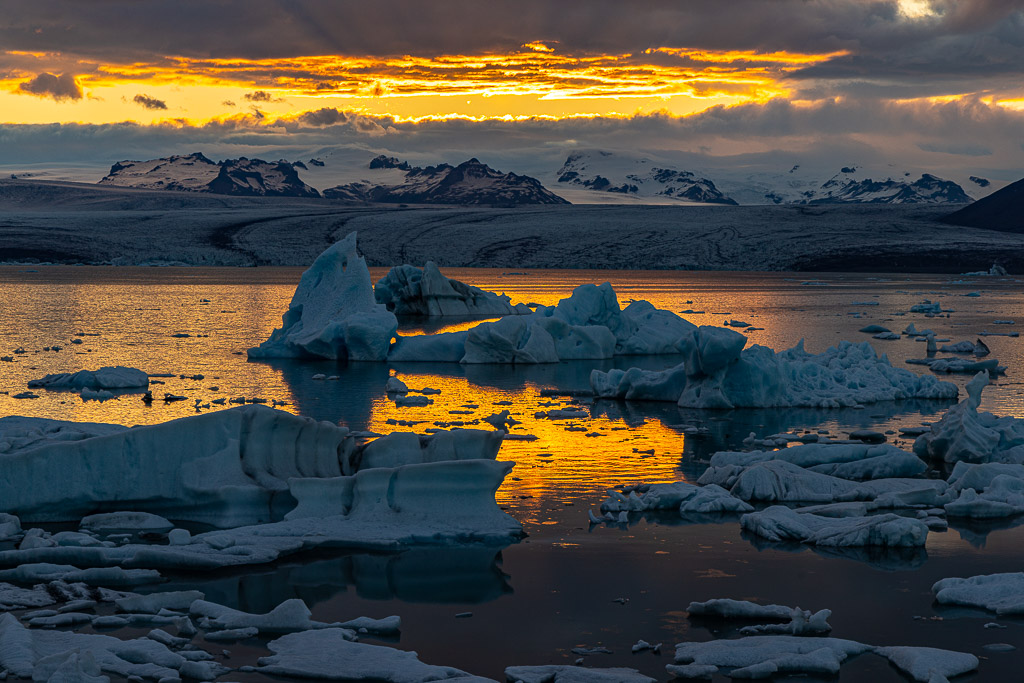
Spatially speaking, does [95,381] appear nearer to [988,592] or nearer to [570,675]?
[570,675]

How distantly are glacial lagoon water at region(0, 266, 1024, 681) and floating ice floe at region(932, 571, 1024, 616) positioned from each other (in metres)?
0.10

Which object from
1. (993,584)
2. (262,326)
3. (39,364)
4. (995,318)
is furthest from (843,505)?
(995,318)

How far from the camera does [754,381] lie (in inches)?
547

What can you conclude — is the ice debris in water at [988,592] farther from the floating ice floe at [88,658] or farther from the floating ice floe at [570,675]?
the floating ice floe at [88,658]

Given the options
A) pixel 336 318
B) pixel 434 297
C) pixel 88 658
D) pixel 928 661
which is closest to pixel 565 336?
pixel 336 318

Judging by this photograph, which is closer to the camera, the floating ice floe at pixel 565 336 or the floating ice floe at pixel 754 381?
the floating ice floe at pixel 754 381

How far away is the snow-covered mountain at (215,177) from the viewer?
573 feet

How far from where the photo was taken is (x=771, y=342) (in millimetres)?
23328

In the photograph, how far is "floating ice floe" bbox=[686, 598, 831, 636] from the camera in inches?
231

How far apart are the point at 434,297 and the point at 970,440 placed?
21871 millimetres

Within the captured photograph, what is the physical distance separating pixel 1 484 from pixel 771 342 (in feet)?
58.7

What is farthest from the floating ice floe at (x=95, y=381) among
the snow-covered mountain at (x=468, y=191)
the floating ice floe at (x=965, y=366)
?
the snow-covered mountain at (x=468, y=191)

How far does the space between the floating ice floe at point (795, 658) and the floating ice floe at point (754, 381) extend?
7.87m

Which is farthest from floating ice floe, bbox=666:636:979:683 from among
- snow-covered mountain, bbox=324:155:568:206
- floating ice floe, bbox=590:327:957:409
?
snow-covered mountain, bbox=324:155:568:206
